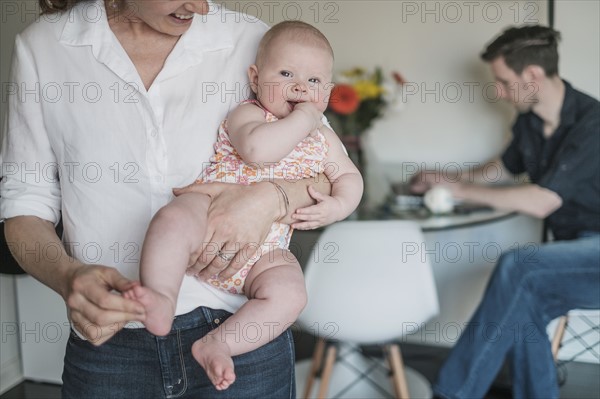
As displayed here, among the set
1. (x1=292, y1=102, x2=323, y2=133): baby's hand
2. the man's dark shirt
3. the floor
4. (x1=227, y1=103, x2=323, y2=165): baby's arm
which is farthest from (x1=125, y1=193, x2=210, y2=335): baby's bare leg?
the floor

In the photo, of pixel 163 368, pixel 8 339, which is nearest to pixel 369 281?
pixel 163 368

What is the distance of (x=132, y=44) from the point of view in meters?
1.14

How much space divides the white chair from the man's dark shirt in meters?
0.79

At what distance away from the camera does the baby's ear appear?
118 cm

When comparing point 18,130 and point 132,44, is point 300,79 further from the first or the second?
point 18,130

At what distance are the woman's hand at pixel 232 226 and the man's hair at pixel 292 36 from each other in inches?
9.7

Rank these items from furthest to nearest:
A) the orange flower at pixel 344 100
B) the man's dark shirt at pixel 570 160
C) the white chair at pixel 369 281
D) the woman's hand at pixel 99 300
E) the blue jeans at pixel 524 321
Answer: the orange flower at pixel 344 100 → the man's dark shirt at pixel 570 160 → the blue jeans at pixel 524 321 → the white chair at pixel 369 281 → the woman's hand at pixel 99 300

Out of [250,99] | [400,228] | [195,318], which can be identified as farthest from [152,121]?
[400,228]

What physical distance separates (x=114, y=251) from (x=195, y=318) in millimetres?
172

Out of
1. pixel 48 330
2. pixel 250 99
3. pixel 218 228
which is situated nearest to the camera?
pixel 218 228

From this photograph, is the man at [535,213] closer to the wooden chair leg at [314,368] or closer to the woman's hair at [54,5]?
the wooden chair leg at [314,368]

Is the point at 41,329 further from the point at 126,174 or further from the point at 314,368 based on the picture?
the point at 126,174

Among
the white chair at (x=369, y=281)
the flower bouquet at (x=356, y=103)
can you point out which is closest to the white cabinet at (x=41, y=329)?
the white chair at (x=369, y=281)

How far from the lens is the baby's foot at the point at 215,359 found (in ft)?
3.28
